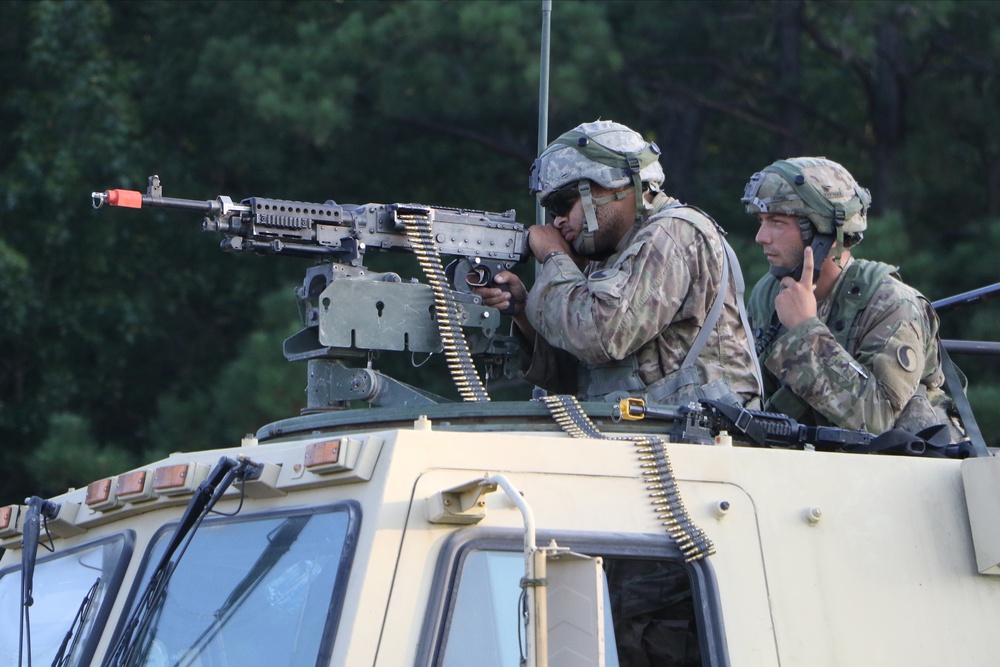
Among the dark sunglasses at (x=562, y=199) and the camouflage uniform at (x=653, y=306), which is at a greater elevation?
the dark sunglasses at (x=562, y=199)

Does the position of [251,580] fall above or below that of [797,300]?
below

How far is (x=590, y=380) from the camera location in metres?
4.97

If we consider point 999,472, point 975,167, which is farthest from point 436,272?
point 975,167

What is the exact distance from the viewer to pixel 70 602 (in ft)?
13.7

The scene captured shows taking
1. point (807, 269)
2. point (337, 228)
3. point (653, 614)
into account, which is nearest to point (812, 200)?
point (807, 269)

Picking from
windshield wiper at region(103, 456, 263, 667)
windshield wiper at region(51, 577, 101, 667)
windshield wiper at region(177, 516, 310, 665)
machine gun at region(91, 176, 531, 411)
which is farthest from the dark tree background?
windshield wiper at region(177, 516, 310, 665)

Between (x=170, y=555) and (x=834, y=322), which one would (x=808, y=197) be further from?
(x=170, y=555)

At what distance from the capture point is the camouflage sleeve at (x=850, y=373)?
5133 millimetres

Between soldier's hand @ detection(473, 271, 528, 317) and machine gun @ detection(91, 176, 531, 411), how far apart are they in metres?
0.06

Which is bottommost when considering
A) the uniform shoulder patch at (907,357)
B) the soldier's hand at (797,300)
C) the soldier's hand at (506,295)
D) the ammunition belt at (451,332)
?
the ammunition belt at (451,332)

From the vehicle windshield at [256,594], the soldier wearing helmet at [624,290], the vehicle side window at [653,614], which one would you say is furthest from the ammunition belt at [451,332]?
the vehicle windshield at [256,594]

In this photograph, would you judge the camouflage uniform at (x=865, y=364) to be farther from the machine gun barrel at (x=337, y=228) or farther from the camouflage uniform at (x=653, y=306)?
the machine gun barrel at (x=337, y=228)

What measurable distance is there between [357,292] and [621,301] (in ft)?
2.39

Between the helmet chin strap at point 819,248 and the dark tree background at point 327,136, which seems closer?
the helmet chin strap at point 819,248
